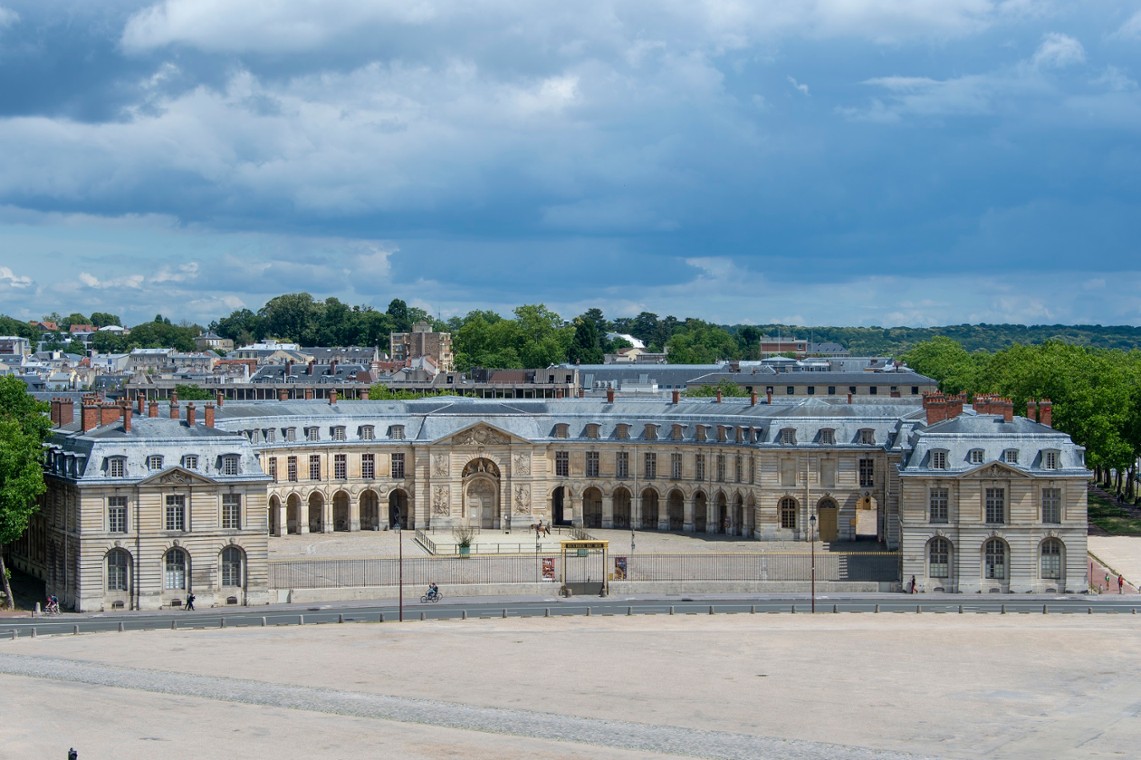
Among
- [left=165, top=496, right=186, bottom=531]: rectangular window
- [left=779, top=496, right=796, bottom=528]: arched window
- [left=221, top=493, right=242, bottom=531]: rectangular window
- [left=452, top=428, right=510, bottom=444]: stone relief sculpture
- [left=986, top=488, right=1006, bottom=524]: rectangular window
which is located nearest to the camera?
[left=165, top=496, right=186, bottom=531]: rectangular window

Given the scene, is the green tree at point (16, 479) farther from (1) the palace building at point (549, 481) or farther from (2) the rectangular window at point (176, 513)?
(2) the rectangular window at point (176, 513)

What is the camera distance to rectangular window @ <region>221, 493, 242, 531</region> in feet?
259

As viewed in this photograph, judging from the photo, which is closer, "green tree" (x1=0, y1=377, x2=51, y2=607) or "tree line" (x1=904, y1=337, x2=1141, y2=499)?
"green tree" (x1=0, y1=377, x2=51, y2=607)

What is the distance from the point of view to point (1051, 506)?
3194 inches

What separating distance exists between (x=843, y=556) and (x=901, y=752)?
3462 centimetres

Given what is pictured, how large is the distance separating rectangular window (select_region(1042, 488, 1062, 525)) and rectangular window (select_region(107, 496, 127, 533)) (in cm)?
4486

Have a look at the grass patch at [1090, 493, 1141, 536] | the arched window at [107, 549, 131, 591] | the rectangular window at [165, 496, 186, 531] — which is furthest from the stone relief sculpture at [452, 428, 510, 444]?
the grass patch at [1090, 493, 1141, 536]

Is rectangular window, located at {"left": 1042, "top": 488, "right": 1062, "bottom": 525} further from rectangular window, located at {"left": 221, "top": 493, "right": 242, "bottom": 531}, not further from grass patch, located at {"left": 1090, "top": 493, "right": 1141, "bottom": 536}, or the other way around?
rectangular window, located at {"left": 221, "top": 493, "right": 242, "bottom": 531}

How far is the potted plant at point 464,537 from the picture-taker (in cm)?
8800

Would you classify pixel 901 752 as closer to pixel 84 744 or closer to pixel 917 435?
pixel 84 744

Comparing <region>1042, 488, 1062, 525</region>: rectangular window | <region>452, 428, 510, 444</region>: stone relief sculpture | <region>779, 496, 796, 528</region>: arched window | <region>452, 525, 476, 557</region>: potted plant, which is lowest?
<region>452, 525, 476, 557</region>: potted plant

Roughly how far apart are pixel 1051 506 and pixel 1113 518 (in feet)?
89.1

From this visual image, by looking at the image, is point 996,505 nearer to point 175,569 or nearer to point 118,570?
point 175,569

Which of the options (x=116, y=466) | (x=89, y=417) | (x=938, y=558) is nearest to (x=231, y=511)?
(x=116, y=466)
